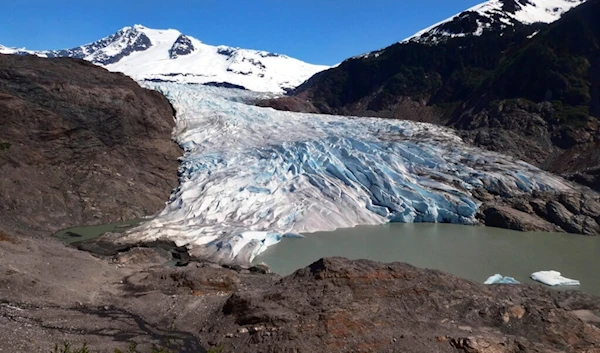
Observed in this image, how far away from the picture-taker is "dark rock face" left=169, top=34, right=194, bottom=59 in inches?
4801

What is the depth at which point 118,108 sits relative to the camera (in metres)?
18.7

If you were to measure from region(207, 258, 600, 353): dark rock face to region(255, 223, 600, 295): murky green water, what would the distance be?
13.8ft

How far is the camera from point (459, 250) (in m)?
12.9

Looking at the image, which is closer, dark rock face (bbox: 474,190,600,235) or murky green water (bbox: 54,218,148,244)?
murky green water (bbox: 54,218,148,244)

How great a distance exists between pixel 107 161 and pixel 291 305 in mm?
11737

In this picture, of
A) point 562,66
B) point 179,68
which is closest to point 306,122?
point 562,66

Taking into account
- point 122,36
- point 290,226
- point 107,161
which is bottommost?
point 290,226

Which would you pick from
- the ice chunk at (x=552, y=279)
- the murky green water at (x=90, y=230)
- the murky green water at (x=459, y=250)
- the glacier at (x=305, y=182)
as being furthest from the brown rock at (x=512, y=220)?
the murky green water at (x=90, y=230)

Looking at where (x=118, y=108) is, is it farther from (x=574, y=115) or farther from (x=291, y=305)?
(x=574, y=115)

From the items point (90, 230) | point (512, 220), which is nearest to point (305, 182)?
point (512, 220)

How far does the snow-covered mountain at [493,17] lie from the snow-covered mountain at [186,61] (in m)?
45.1

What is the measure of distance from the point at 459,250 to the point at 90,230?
9.30 m

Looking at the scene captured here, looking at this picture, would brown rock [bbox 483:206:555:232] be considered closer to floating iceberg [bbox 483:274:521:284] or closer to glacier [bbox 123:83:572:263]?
glacier [bbox 123:83:572:263]

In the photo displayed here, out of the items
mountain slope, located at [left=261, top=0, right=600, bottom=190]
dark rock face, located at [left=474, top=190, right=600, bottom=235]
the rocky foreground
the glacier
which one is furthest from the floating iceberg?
mountain slope, located at [left=261, top=0, right=600, bottom=190]
